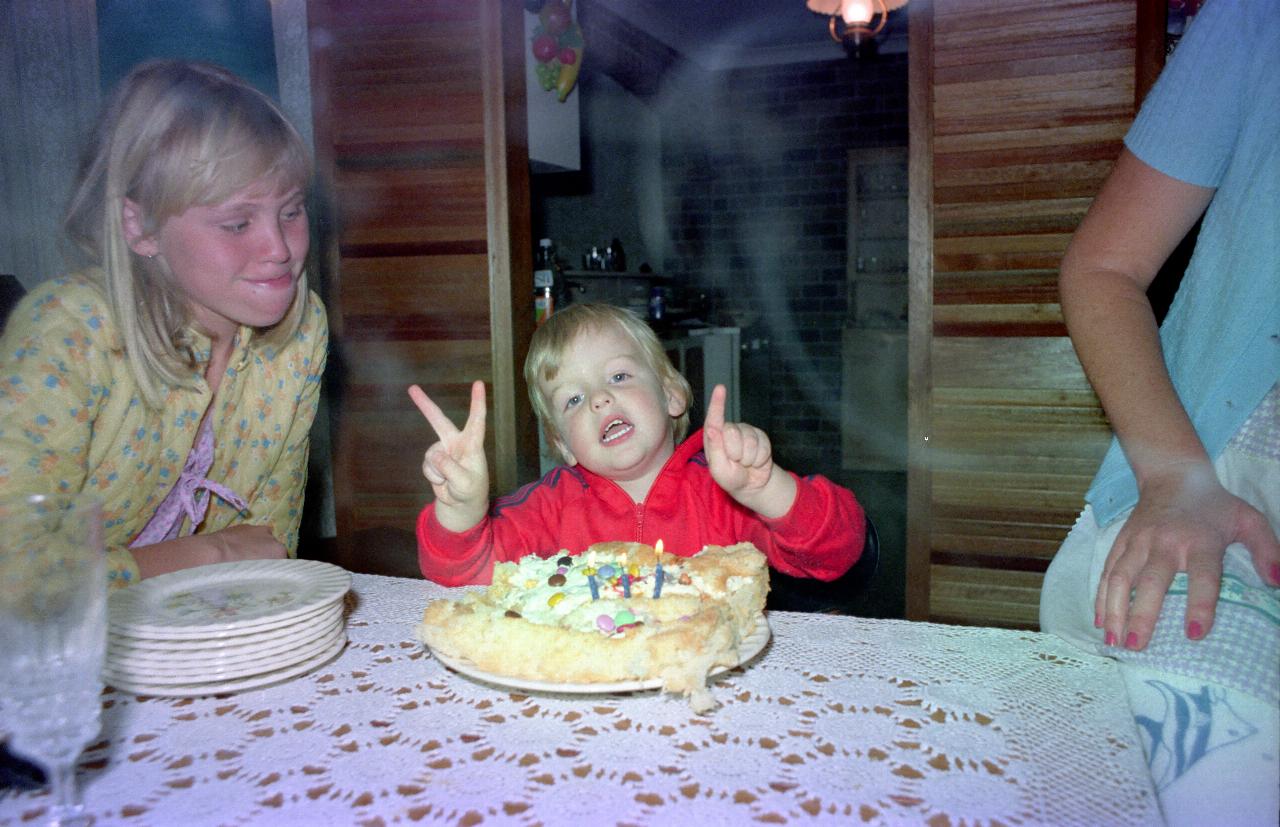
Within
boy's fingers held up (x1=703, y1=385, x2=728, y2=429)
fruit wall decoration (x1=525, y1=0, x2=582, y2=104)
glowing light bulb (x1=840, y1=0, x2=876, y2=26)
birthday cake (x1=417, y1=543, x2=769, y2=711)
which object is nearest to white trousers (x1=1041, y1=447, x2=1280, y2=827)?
birthday cake (x1=417, y1=543, x2=769, y2=711)

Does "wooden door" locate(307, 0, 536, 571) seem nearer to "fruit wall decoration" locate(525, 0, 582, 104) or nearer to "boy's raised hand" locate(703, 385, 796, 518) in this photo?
"fruit wall decoration" locate(525, 0, 582, 104)

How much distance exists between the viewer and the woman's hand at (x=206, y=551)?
46.2 inches

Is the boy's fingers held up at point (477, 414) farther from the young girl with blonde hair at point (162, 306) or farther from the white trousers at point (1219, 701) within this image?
the white trousers at point (1219, 701)

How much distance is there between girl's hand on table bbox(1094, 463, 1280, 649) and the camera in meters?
0.76

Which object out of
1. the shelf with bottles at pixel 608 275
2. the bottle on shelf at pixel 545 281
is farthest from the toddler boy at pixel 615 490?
the shelf with bottles at pixel 608 275

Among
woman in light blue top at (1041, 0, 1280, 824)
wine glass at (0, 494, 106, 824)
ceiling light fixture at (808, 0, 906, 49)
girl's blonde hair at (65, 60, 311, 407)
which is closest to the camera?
wine glass at (0, 494, 106, 824)

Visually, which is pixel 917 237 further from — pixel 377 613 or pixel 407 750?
pixel 407 750

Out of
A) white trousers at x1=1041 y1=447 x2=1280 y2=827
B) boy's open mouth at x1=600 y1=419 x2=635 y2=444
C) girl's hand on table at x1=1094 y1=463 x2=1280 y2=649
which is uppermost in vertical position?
boy's open mouth at x1=600 y1=419 x2=635 y2=444

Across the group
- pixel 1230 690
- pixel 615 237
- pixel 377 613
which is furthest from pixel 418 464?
pixel 615 237

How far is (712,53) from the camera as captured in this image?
6.83 meters

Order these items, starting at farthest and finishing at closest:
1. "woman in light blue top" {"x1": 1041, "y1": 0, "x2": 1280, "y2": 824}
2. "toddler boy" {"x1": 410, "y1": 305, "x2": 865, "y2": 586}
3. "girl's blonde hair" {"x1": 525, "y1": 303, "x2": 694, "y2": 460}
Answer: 1. "girl's blonde hair" {"x1": 525, "y1": 303, "x2": 694, "y2": 460}
2. "toddler boy" {"x1": 410, "y1": 305, "x2": 865, "y2": 586}
3. "woman in light blue top" {"x1": 1041, "y1": 0, "x2": 1280, "y2": 824}

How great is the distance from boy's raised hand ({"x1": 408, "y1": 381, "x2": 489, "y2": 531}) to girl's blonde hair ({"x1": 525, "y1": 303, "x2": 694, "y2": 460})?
1.10ft

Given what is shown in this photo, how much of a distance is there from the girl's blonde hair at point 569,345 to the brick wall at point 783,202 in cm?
507

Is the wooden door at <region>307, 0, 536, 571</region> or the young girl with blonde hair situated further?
the wooden door at <region>307, 0, 536, 571</region>
